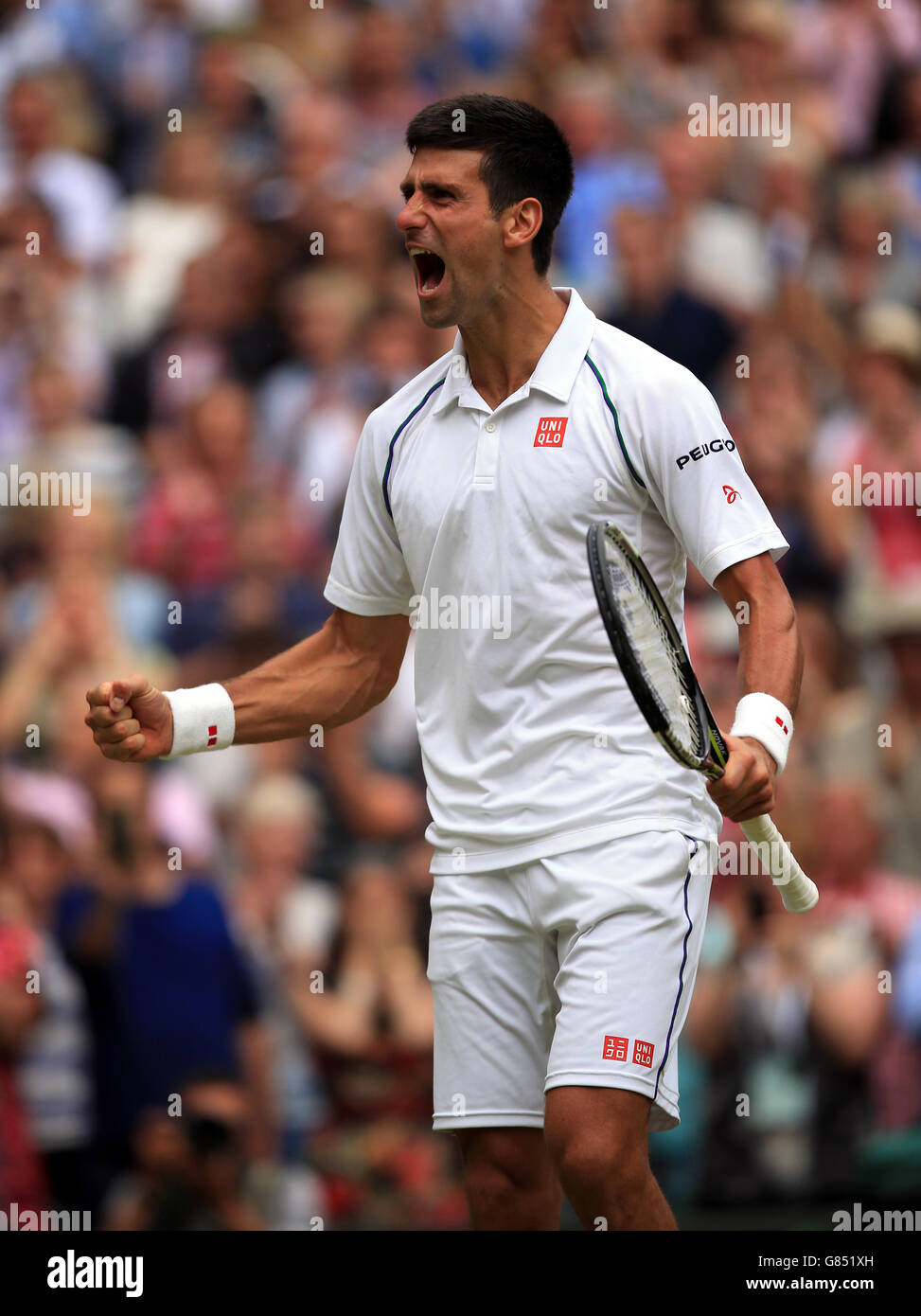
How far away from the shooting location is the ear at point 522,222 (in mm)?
3973

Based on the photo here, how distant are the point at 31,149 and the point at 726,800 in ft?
18.7

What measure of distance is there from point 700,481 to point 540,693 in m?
0.48

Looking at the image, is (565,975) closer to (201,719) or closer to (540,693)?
(540,693)

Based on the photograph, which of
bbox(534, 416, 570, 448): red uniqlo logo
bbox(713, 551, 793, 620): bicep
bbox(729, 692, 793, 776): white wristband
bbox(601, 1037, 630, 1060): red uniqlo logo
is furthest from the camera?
bbox(534, 416, 570, 448): red uniqlo logo

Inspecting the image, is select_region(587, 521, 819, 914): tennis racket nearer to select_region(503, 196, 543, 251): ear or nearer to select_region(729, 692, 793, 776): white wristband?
select_region(729, 692, 793, 776): white wristband

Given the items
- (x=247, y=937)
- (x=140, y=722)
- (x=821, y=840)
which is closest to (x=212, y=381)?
(x=247, y=937)

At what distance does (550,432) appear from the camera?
3865 mm

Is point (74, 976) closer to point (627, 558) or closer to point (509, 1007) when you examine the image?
point (509, 1007)

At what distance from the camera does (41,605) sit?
23.2ft

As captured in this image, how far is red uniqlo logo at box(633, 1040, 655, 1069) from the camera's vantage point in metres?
3.62

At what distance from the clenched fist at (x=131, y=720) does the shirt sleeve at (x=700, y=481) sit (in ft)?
3.41

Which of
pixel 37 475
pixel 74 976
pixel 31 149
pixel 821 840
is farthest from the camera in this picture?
pixel 31 149

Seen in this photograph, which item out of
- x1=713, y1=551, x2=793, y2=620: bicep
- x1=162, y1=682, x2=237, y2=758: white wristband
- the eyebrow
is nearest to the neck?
the eyebrow

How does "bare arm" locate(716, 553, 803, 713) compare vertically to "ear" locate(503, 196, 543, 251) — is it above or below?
below
